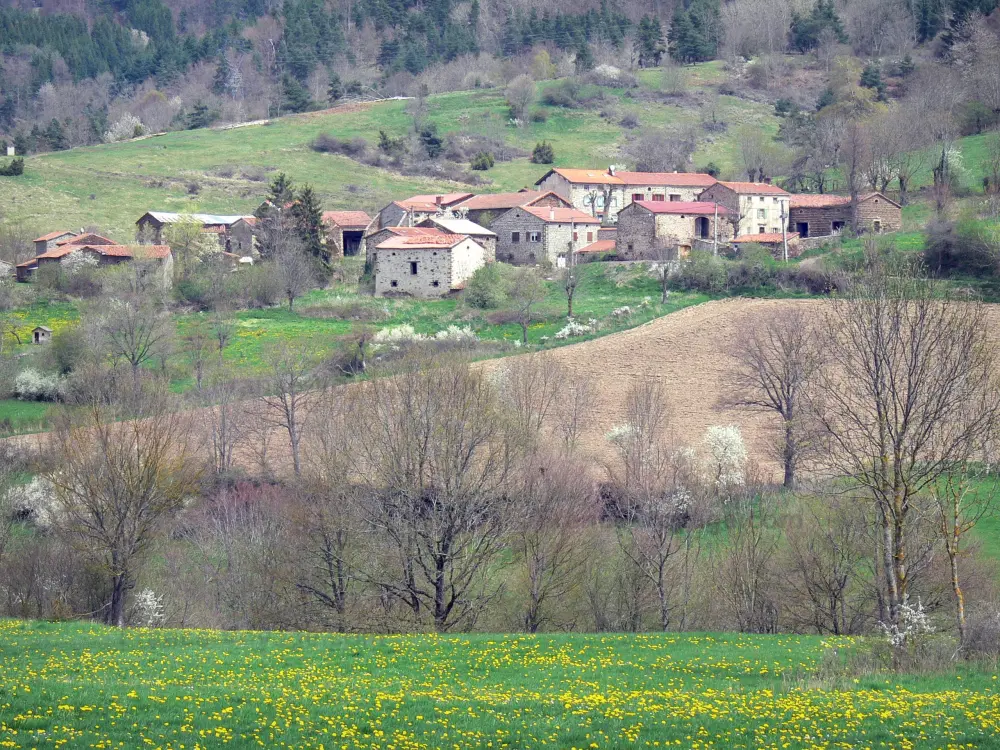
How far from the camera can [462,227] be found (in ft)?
208

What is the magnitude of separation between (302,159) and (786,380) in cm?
6237

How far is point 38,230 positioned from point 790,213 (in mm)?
42513

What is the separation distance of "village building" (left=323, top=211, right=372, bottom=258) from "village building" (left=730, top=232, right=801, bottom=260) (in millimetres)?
20478

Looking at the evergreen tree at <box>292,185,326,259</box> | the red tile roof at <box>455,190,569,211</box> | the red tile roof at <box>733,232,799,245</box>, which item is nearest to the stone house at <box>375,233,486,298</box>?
the evergreen tree at <box>292,185,326,259</box>

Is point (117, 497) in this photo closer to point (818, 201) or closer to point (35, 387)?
point (35, 387)

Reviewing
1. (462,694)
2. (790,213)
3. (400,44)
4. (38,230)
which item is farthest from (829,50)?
(462,694)

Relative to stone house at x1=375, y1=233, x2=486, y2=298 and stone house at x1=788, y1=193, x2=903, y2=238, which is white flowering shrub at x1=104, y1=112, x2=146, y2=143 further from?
stone house at x1=788, y1=193, x2=903, y2=238

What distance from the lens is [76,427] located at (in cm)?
3291

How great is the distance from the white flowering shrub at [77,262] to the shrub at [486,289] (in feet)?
61.5

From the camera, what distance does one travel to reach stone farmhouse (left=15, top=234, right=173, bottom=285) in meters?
59.9

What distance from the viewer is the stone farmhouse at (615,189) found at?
72.3 m

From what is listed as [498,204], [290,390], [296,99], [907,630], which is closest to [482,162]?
[498,204]

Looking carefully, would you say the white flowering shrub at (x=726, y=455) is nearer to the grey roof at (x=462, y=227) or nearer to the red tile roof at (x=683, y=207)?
the red tile roof at (x=683, y=207)

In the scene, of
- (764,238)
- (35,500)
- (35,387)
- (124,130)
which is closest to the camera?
(35,500)
